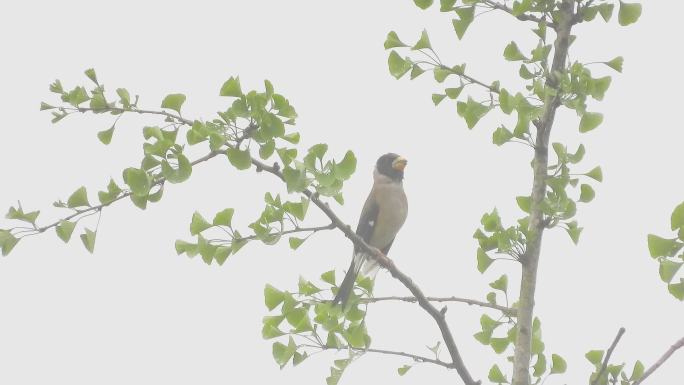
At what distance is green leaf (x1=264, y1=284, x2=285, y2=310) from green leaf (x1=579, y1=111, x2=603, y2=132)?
59.1 inches

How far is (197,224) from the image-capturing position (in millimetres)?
3967

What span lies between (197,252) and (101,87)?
2.57 feet

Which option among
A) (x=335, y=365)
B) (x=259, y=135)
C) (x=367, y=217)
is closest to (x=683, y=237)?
(x=259, y=135)

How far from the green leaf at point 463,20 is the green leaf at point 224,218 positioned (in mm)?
1460

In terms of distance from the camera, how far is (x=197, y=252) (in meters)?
4.00

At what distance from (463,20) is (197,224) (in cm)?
158

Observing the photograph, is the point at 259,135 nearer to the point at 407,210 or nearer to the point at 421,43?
the point at 421,43

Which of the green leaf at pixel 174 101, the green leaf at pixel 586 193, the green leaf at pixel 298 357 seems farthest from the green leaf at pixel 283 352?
the green leaf at pixel 586 193

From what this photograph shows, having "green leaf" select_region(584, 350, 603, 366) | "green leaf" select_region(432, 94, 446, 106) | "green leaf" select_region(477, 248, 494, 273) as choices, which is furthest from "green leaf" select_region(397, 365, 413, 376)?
"green leaf" select_region(432, 94, 446, 106)

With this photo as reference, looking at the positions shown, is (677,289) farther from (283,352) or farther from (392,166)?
(392,166)

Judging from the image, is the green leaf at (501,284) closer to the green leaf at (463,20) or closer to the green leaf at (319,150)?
the green leaf at (463,20)

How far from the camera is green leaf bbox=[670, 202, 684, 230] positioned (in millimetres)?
2939

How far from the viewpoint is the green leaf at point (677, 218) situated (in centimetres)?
294

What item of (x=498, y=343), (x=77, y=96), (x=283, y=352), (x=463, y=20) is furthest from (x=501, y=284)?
(x=77, y=96)
